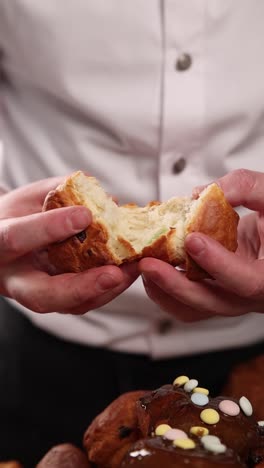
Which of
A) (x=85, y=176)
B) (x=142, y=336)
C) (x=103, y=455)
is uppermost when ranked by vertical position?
(x=85, y=176)

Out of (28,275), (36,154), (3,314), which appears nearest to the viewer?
(28,275)

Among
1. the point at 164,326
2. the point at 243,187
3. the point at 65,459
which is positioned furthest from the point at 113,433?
the point at 164,326

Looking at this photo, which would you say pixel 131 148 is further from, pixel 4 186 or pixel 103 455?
pixel 103 455

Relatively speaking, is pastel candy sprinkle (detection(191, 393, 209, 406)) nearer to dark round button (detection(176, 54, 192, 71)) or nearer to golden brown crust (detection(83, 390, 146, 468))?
golden brown crust (detection(83, 390, 146, 468))

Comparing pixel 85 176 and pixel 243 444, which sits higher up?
pixel 85 176

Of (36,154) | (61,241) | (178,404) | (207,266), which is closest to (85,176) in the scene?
(61,241)

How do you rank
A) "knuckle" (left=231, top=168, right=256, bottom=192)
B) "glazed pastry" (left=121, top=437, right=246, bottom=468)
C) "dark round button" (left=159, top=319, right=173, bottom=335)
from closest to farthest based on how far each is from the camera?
"glazed pastry" (left=121, top=437, right=246, bottom=468) → "knuckle" (left=231, top=168, right=256, bottom=192) → "dark round button" (left=159, top=319, right=173, bottom=335)

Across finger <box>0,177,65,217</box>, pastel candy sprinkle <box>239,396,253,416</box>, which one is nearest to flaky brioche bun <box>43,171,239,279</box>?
finger <box>0,177,65,217</box>

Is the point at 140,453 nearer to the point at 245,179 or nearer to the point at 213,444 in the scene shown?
the point at 213,444
